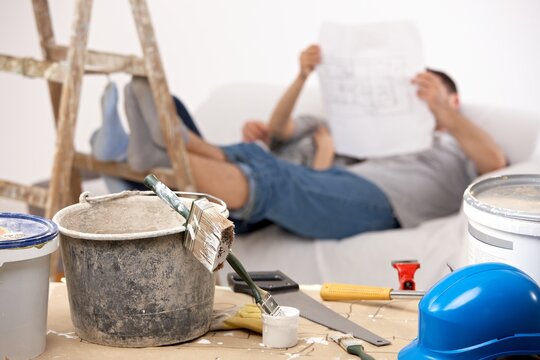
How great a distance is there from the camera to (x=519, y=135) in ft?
8.38

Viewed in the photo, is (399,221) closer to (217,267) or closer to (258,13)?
(258,13)

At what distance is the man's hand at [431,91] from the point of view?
237 centimetres

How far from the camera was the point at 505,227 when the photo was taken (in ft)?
3.21

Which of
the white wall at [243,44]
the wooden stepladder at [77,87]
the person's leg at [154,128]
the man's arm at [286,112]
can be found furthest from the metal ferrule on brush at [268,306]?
the white wall at [243,44]

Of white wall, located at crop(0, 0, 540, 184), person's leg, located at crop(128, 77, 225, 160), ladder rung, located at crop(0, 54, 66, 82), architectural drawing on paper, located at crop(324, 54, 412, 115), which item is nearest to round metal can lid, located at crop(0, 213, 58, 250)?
ladder rung, located at crop(0, 54, 66, 82)

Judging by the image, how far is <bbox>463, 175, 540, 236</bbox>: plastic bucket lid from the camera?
97cm

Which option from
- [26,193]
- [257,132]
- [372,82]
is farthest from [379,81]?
[26,193]

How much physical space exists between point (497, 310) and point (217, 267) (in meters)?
0.33

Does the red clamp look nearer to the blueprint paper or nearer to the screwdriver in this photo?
the screwdriver

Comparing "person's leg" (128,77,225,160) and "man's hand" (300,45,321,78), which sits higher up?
"man's hand" (300,45,321,78)

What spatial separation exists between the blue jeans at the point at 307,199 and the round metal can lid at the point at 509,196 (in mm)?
1063

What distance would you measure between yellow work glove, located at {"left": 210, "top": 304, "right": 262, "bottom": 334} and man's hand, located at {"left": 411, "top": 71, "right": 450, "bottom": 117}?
1417 mm

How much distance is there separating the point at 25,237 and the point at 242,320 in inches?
11.9

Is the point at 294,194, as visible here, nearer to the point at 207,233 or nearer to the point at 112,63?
the point at 112,63
